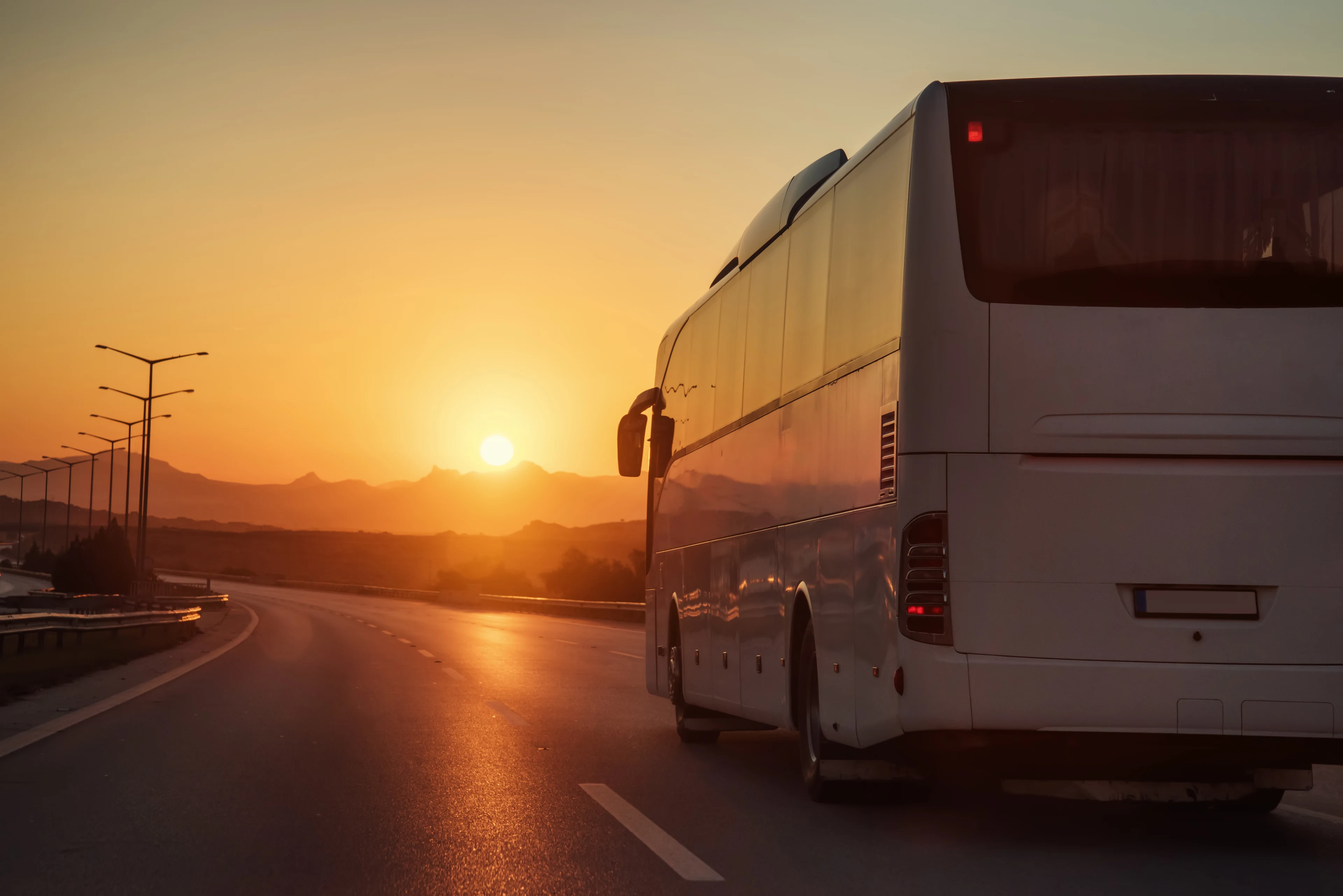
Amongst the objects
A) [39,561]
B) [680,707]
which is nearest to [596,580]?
[680,707]

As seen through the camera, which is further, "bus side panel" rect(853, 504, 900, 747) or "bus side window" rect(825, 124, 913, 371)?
"bus side window" rect(825, 124, 913, 371)

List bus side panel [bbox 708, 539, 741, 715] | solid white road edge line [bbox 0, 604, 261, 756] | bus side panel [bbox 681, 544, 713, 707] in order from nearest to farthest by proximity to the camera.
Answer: bus side panel [bbox 708, 539, 741, 715] < solid white road edge line [bbox 0, 604, 261, 756] < bus side panel [bbox 681, 544, 713, 707]

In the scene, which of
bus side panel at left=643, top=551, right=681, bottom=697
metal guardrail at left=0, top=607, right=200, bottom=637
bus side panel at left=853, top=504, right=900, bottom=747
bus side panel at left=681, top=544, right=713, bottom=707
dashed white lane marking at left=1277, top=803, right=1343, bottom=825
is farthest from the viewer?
metal guardrail at left=0, top=607, right=200, bottom=637

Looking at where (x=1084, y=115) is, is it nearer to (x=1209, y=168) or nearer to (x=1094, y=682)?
(x=1209, y=168)

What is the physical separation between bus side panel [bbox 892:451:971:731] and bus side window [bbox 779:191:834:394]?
191cm

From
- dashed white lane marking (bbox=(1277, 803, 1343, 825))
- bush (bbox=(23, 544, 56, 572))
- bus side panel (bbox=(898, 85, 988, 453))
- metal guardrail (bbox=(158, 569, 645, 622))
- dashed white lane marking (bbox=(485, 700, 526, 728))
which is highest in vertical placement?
bush (bbox=(23, 544, 56, 572))

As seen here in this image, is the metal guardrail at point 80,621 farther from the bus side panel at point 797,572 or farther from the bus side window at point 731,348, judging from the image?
the bus side panel at point 797,572

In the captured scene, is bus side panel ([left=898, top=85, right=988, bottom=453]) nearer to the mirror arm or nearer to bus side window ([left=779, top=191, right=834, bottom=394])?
bus side window ([left=779, top=191, right=834, bottom=394])

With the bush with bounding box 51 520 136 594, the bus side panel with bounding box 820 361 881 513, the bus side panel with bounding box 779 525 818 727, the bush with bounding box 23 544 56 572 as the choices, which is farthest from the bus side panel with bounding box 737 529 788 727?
the bush with bounding box 23 544 56 572

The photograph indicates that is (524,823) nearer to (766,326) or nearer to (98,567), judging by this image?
(766,326)

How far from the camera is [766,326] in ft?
35.4

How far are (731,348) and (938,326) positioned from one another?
15.3 feet

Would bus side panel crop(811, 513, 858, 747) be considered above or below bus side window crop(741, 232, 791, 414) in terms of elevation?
below

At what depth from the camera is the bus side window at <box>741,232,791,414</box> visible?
10398 mm
